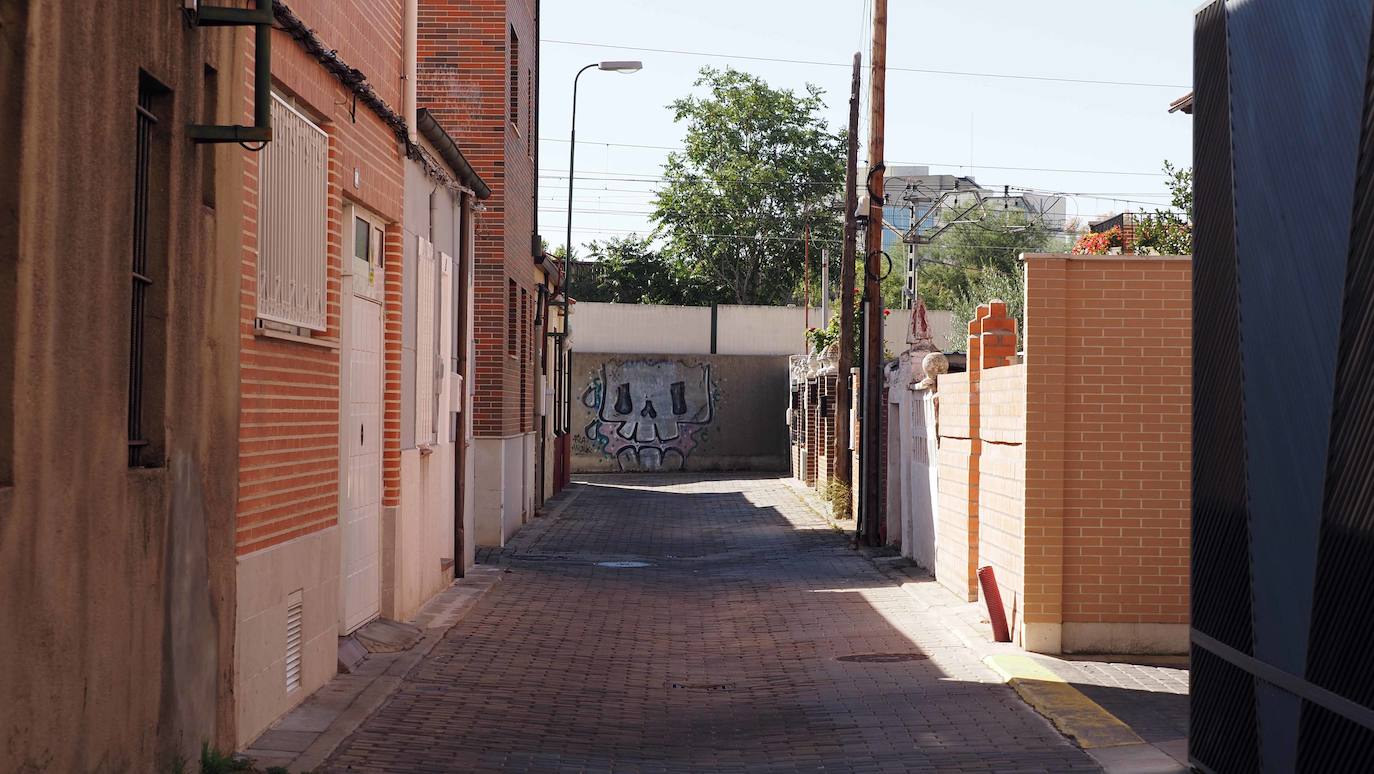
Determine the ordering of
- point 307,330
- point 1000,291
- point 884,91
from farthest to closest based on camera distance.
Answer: point 1000,291, point 884,91, point 307,330

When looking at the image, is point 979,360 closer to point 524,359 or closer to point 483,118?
point 483,118

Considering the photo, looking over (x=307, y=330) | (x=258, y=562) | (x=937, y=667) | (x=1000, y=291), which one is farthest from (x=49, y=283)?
(x=1000, y=291)

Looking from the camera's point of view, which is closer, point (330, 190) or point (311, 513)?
point (311, 513)

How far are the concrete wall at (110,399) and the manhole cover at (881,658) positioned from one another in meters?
5.13

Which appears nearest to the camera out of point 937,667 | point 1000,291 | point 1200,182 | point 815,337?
point 1200,182

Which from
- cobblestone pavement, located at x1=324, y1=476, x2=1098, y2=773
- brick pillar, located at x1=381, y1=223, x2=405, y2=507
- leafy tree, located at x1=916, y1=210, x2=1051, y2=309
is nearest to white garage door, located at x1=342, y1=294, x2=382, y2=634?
brick pillar, located at x1=381, y1=223, x2=405, y2=507

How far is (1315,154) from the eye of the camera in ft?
19.9

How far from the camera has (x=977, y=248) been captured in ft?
273

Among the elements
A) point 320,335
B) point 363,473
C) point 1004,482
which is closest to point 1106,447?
point 1004,482

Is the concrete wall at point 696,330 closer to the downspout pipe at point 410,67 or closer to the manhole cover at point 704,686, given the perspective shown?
the downspout pipe at point 410,67

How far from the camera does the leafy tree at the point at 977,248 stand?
3241 inches

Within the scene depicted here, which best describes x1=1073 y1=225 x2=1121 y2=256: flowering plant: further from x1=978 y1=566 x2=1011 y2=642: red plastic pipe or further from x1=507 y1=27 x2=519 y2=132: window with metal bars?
x1=507 y1=27 x2=519 y2=132: window with metal bars

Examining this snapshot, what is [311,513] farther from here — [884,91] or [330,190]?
[884,91]

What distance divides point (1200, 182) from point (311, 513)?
211 inches
